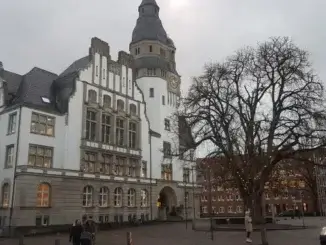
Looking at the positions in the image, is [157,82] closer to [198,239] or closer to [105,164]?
[105,164]

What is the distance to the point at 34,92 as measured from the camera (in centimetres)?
4297

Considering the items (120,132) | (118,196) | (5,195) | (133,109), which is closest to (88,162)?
(118,196)

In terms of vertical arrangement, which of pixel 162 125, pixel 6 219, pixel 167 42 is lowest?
pixel 6 219

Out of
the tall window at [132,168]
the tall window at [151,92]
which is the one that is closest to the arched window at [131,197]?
the tall window at [132,168]

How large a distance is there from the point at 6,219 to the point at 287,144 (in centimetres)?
2715

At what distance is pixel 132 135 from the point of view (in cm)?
5231

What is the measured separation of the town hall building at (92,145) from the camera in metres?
39.0

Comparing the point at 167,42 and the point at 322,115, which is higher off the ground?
the point at 167,42

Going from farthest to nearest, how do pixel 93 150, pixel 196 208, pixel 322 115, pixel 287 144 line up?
pixel 196 208 → pixel 93 150 → pixel 287 144 → pixel 322 115

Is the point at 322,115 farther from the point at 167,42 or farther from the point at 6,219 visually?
the point at 167,42

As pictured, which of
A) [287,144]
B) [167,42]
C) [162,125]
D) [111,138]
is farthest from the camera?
[167,42]

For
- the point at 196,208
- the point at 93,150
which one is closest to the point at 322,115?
the point at 93,150

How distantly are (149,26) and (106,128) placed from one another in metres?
27.6

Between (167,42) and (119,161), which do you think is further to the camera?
(167,42)
